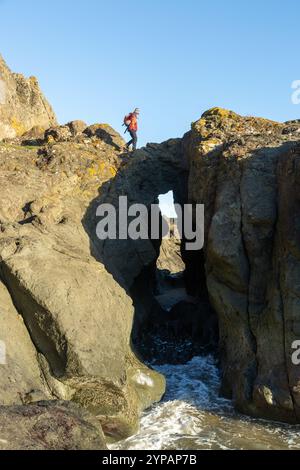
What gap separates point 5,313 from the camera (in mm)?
16203

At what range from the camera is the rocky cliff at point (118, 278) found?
605 inches

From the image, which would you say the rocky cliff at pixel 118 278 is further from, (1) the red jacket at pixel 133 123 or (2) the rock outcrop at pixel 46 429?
(1) the red jacket at pixel 133 123

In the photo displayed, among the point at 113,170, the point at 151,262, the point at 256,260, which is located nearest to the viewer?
the point at 256,260

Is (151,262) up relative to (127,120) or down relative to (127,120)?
down

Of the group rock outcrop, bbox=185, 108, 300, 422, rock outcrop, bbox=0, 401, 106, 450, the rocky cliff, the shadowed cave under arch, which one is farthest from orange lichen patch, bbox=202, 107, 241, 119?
rock outcrop, bbox=0, 401, 106, 450

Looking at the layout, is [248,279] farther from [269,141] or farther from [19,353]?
[19,353]

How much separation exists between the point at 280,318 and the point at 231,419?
3.76 m

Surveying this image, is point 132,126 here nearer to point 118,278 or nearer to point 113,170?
point 113,170

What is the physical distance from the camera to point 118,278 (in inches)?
896

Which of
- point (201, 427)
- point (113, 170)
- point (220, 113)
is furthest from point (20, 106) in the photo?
point (201, 427)

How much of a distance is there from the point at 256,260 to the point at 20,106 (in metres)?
24.1

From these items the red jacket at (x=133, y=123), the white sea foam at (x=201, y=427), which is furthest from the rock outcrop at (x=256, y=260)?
the red jacket at (x=133, y=123)

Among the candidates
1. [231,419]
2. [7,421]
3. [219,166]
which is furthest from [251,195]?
[7,421]

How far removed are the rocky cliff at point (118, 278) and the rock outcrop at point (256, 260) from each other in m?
0.05
